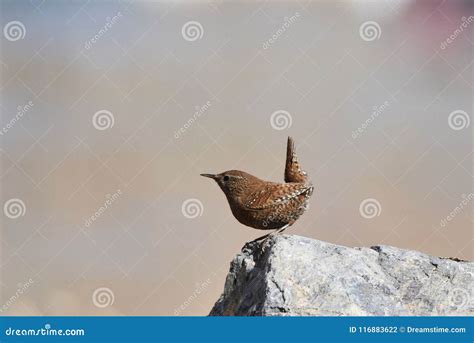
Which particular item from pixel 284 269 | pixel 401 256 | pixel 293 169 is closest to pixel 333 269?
pixel 284 269

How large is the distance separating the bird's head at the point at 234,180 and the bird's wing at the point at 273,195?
0.16 meters

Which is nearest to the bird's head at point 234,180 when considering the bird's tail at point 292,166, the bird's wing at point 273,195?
the bird's wing at point 273,195

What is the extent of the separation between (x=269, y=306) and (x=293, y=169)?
2.41 meters

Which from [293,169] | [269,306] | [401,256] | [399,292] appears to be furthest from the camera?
[293,169]

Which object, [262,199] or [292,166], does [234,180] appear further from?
[292,166]

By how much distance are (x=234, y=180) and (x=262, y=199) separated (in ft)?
1.44

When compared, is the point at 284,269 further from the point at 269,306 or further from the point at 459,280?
the point at 459,280

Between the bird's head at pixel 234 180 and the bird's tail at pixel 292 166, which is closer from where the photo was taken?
the bird's head at pixel 234 180

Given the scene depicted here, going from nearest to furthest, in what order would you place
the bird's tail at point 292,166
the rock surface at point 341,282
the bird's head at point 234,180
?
the rock surface at point 341,282, the bird's head at point 234,180, the bird's tail at point 292,166

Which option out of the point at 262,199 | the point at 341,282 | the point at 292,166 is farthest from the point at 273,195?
Answer: the point at 341,282

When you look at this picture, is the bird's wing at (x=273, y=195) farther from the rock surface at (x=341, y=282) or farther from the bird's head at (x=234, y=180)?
the rock surface at (x=341, y=282)

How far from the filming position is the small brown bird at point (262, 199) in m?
7.90

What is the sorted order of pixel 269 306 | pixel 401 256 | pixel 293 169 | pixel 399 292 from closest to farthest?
pixel 269 306 < pixel 399 292 < pixel 401 256 < pixel 293 169

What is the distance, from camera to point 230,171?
26.5ft
